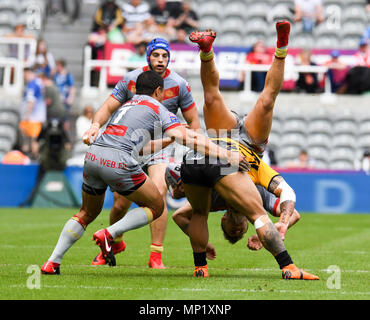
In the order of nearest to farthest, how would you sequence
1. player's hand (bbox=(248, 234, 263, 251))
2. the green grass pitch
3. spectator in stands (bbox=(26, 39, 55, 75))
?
1. the green grass pitch
2. player's hand (bbox=(248, 234, 263, 251))
3. spectator in stands (bbox=(26, 39, 55, 75))

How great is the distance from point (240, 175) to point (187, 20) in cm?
1493

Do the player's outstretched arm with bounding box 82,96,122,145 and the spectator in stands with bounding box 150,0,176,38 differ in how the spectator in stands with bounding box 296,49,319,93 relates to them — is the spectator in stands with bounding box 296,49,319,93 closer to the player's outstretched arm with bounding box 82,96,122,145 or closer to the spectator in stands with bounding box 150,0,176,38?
the spectator in stands with bounding box 150,0,176,38

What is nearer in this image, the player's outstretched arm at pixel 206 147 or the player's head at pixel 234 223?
the player's outstretched arm at pixel 206 147

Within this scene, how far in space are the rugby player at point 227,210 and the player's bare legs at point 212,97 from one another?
78cm

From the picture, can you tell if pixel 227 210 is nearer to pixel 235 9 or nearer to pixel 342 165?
Answer: pixel 342 165

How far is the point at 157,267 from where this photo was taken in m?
9.59

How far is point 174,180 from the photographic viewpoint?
10.0m

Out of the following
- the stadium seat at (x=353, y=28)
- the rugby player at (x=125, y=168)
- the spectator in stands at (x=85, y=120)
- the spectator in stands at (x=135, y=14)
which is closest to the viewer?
the rugby player at (x=125, y=168)

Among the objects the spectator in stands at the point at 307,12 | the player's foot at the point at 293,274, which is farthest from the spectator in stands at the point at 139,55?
the player's foot at the point at 293,274

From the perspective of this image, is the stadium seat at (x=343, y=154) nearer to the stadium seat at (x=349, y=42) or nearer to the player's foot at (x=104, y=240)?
the stadium seat at (x=349, y=42)

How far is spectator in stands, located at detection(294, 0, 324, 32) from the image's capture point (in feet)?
77.4

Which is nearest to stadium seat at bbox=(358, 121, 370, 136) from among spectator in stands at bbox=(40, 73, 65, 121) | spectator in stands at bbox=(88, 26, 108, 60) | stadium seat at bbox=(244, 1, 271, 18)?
stadium seat at bbox=(244, 1, 271, 18)

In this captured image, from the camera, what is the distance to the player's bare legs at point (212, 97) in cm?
A: 892

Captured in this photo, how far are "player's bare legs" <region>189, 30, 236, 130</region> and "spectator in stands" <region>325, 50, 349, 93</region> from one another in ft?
42.2
